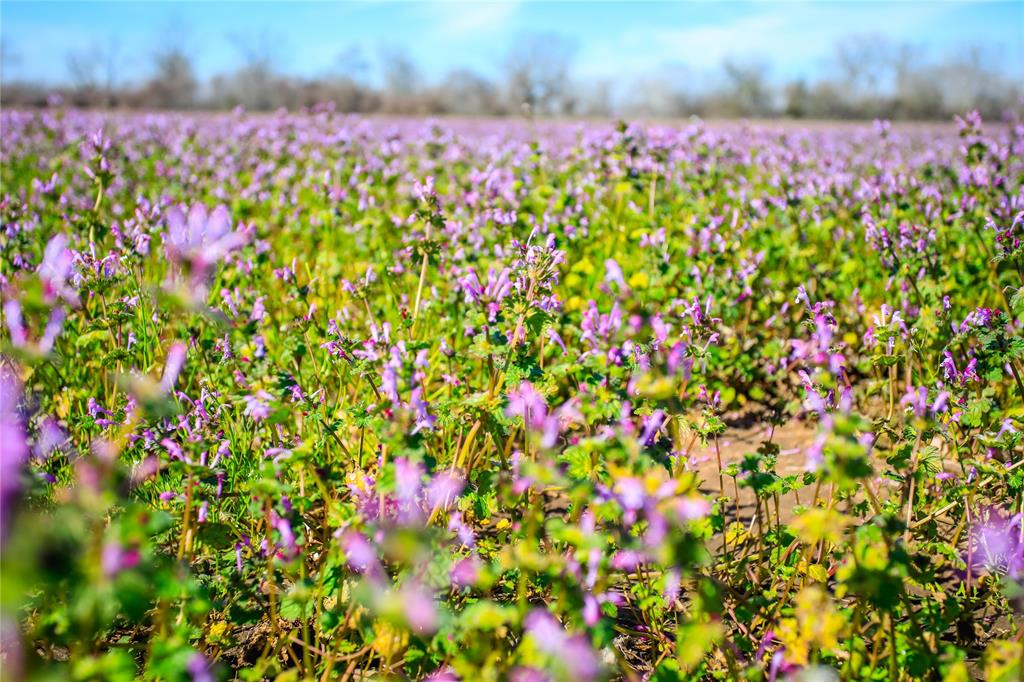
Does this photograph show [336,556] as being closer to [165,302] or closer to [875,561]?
[165,302]

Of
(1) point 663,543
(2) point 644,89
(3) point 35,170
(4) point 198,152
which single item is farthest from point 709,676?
(2) point 644,89

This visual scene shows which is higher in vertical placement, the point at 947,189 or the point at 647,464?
the point at 947,189

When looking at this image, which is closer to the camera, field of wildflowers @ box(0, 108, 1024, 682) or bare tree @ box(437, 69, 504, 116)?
field of wildflowers @ box(0, 108, 1024, 682)

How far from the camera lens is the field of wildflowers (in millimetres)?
1257

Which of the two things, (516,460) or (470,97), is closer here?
(516,460)

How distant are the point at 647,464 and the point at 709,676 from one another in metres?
0.96

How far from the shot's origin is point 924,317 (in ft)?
7.88

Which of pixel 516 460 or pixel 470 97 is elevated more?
pixel 470 97

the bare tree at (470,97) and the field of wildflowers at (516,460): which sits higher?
the bare tree at (470,97)

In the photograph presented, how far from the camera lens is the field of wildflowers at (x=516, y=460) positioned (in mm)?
1257

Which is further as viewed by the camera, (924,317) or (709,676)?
(924,317)

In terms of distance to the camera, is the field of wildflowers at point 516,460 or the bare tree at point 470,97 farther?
the bare tree at point 470,97

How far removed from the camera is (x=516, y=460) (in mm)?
2053

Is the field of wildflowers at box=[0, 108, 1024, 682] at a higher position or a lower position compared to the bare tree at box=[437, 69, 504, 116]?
lower
